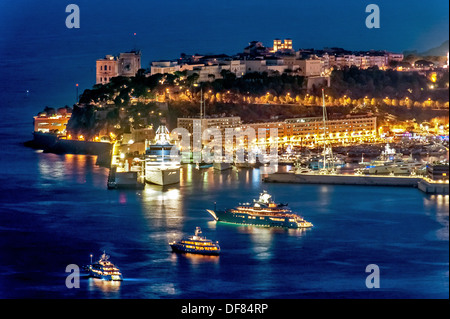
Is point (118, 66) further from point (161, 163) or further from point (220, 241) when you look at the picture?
point (220, 241)

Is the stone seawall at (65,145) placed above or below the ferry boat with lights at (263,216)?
above

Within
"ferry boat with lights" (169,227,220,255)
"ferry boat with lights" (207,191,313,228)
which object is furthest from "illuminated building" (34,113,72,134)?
"ferry boat with lights" (169,227,220,255)

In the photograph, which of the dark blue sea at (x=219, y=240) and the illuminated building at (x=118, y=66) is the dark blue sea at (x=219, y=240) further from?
the illuminated building at (x=118, y=66)

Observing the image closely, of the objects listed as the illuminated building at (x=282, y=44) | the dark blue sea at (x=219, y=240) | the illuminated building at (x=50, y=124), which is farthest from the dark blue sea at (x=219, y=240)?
the illuminated building at (x=282, y=44)

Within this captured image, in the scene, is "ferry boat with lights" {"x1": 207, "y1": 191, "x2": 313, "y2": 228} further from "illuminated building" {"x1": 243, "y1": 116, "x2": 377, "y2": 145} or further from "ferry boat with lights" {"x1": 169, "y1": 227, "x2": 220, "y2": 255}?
"illuminated building" {"x1": 243, "y1": 116, "x2": 377, "y2": 145}
